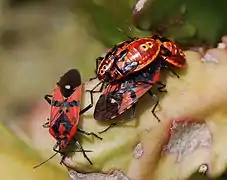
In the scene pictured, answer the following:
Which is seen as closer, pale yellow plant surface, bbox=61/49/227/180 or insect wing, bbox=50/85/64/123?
pale yellow plant surface, bbox=61/49/227/180

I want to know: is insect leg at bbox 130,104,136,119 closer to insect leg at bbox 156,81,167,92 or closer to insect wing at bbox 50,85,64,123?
insect leg at bbox 156,81,167,92

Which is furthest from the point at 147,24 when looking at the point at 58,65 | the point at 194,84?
the point at 58,65

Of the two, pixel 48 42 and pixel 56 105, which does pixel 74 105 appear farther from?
pixel 48 42

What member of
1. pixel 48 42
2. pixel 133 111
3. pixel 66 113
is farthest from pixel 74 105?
pixel 48 42

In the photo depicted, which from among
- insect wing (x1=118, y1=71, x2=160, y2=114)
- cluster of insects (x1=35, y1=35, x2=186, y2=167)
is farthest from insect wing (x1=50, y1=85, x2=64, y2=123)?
insect wing (x1=118, y1=71, x2=160, y2=114)

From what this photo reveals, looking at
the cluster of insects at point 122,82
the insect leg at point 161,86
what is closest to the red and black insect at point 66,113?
the cluster of insects at point 122,82
